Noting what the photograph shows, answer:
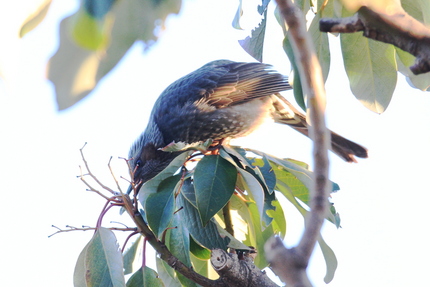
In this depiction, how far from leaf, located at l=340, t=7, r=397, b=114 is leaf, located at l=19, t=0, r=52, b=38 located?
1.44 m

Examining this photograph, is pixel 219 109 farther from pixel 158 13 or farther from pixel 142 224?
pixel 158 13

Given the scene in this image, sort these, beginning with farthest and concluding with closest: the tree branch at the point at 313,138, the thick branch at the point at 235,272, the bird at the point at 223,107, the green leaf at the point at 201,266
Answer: the bird at the point at 223,107, the green leaf at the point at 201,266, the thick branch at the point at 235,272, the tree branch at the point at 313,138

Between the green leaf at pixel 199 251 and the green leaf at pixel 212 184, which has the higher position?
the green leaf at pixel 212 184

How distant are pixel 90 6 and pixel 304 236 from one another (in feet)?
1.45

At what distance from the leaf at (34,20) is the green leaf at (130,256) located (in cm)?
147

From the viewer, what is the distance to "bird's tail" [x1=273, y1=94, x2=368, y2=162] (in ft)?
10.6

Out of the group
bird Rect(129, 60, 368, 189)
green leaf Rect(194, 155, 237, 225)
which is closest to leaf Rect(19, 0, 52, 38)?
green leaf Rect(194, 155, 237, 225)

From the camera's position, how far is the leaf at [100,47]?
64 cm

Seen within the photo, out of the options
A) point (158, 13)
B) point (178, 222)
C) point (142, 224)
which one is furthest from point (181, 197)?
point (158, 13)

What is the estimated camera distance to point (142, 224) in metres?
1.60

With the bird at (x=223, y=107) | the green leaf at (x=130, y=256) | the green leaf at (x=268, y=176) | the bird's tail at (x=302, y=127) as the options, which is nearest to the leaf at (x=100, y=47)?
the green leaf at (x=268, y=176)

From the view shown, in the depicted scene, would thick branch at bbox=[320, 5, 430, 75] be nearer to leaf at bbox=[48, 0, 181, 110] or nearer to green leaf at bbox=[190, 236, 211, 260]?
leaf at bbox=[48, 0, 181, 110]

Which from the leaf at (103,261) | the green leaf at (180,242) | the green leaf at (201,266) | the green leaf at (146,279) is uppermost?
the leaf at (103,261)

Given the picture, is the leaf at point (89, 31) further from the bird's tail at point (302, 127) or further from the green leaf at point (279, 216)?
the bird's tail at point (302, 127)
